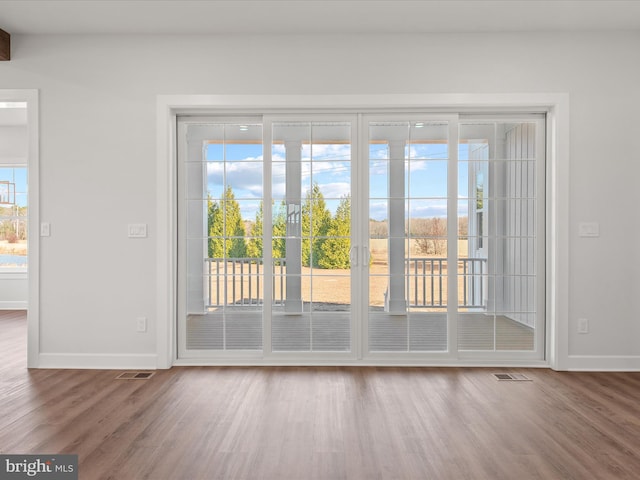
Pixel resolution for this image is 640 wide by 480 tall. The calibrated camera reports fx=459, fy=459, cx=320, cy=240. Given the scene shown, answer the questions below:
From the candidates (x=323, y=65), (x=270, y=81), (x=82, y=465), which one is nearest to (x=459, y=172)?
(x=323, y=65)

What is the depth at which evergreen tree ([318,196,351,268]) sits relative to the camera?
4.34 metres

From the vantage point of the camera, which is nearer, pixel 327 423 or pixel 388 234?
pixel 327 423

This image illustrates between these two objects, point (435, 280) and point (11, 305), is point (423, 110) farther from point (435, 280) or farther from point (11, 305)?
point (11, 305)

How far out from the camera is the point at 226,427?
2.88 meters

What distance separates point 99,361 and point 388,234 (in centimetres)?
291

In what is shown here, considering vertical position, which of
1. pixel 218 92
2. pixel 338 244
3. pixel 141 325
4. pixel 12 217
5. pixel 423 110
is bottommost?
pixel 141 325

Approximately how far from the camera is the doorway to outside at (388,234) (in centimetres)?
429

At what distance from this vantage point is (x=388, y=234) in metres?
4.33

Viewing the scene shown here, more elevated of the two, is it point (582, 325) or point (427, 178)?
point (427, 178)

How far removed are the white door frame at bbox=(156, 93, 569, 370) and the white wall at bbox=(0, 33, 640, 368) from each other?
8cm

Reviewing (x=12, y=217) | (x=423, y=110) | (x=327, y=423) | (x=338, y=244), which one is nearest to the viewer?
(x=327, y=423)

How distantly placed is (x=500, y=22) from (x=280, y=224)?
2.62 m

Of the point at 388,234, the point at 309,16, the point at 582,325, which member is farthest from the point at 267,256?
the point at 582,325

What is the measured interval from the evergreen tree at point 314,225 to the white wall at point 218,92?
98cm
